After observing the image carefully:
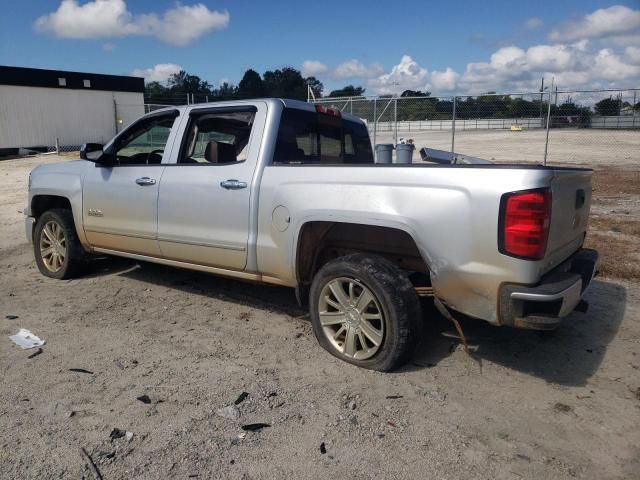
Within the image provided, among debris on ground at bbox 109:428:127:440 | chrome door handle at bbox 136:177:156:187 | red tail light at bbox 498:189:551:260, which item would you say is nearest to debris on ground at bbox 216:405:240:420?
debris on ground at bbox 109:428:127:440

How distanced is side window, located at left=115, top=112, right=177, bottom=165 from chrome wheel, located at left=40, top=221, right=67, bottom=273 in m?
1.15

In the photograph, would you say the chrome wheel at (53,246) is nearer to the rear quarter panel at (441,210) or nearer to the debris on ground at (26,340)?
the debris on ground at (26,340)

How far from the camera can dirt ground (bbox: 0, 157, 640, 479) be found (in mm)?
2652

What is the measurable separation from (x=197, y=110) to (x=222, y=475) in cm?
316

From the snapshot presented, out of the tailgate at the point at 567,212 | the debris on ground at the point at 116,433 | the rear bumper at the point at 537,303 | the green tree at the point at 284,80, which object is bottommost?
the debris on ground at the point at 116,433

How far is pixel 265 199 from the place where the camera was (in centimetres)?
399

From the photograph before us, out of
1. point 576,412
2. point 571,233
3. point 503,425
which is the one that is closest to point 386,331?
point 503,425

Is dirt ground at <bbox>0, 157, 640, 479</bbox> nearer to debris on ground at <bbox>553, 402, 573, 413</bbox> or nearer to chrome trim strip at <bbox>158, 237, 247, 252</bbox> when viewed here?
debris on ground at <bbox>553, 402, 573, 413</bbox>

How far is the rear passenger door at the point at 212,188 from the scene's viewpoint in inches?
164

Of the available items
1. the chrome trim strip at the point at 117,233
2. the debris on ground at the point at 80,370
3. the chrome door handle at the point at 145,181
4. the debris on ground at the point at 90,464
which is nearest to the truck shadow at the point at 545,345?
the debris on ground at the point at 90,464

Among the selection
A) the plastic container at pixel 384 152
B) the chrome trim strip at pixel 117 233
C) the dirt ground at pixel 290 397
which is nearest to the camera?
the dirt ground at pixel 290 397

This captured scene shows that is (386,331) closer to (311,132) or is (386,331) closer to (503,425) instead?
(503,425)

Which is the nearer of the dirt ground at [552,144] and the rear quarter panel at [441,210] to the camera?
the rear quarter panel at [441,210]

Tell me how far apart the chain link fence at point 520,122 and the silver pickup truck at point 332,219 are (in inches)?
465
